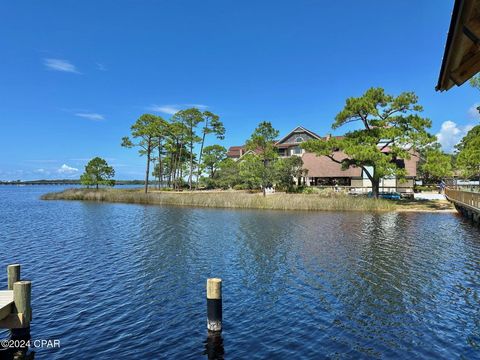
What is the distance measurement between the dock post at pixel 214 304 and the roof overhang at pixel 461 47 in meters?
5.74

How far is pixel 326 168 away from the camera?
51.5 metres

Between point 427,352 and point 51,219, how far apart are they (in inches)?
1136

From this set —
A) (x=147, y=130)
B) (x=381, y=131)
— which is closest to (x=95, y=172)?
(x=147, y=130)

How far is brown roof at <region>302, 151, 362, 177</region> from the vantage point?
162 ft

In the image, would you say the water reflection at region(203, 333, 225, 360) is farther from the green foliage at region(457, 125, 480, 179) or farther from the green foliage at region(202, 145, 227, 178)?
the green foliage at region(202, 145, 227, 178)

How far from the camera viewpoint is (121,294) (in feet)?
33.9

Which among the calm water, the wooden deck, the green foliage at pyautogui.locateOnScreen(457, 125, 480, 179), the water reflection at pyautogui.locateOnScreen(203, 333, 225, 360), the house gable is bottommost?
the water reflection at pyautogui.locateOnScreen(203, 333, 225, 360)

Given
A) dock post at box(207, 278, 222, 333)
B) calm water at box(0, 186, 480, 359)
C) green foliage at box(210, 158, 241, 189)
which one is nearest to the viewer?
calm water at box(0, 186, 480, 359)

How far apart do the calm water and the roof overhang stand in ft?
18.3

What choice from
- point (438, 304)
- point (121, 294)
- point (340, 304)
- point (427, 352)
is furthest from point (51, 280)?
point (438, 304)

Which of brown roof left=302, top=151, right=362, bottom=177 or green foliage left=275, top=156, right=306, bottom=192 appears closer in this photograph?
green foliage left=275, top=156, right=306, bottom=192

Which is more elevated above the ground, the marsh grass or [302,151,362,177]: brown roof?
[302,151,362,177]: brown roof

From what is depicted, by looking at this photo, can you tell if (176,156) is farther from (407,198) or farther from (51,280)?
(51,280)

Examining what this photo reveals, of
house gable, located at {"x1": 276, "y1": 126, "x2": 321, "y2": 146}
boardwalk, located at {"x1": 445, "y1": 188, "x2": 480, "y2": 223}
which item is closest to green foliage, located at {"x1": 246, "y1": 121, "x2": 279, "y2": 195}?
house gable, located at {"x1": 276, "y1": 126, "x2": 321, "y2": 146}
